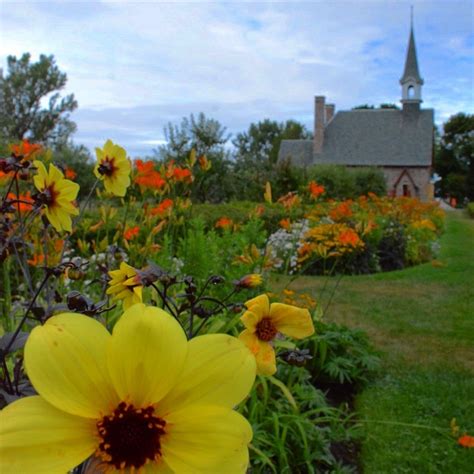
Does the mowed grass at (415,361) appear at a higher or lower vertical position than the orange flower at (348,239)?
lower

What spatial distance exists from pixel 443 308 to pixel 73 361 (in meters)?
7.39

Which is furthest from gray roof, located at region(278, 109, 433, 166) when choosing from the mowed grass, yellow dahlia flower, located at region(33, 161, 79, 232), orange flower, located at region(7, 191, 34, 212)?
yellow dahlia flower, located at region(33, 161, 79, 232)

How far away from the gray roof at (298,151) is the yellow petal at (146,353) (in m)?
38.3

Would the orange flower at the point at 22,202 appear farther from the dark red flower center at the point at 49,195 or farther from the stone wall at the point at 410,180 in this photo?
the stone wall at the point at 410,180

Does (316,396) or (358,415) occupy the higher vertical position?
(316,396)

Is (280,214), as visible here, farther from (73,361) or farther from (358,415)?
(73,361)

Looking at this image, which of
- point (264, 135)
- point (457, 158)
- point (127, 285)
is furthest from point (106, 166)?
point (264, 135)

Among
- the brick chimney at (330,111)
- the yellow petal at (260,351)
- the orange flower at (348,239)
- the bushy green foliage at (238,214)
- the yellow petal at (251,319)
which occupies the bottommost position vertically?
the bushy green foliage at (238,214)

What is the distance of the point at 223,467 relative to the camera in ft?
1.47

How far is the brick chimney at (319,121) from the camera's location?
3818cm

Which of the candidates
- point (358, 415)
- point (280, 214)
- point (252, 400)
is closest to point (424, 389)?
point (358, 415)

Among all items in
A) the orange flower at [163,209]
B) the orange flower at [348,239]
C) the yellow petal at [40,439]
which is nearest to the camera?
the yellow petal at [40,439]

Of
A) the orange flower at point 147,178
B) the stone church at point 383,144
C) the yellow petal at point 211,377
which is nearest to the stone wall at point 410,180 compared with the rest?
the stone church at point 383,144

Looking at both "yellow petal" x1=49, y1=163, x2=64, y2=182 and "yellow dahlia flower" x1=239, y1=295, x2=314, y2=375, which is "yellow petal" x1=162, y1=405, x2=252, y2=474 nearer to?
"yellow dahlia flower" x1=239, y1=295, x2=314, y2=375
